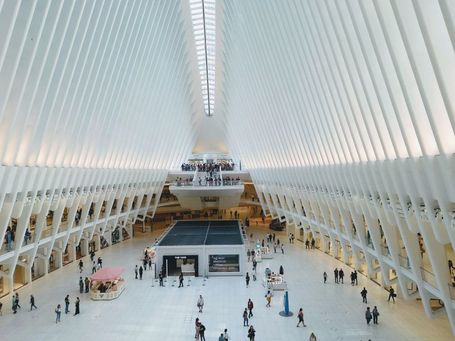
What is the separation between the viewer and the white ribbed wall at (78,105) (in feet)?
41.1

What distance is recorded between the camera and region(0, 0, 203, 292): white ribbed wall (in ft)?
41.1

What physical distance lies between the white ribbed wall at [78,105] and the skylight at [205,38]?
781 millimetres

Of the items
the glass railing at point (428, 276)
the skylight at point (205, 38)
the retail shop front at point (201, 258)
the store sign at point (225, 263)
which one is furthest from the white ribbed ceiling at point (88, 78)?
the glass railing at point (428, 276)

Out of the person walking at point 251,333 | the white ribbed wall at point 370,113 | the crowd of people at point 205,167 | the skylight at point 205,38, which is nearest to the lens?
the white ribbed wall at point 370,113

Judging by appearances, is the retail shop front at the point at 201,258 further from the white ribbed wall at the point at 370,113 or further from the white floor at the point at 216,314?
the white ribbed wall at the point at 370,113

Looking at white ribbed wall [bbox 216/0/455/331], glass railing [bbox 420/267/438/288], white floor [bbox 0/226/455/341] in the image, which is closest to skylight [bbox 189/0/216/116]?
white ribbed wall [bbox 216/0/455/331]

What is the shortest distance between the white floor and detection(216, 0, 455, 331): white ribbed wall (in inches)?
62.7

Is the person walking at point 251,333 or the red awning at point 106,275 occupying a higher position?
the red awning at point 106,275

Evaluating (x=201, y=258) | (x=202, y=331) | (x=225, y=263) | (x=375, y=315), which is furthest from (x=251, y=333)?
(x=201, y=258)

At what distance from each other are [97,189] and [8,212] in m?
9.80

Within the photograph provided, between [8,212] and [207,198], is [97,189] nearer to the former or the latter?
[8,212]

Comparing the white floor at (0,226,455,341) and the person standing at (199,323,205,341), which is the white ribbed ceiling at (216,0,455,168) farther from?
the person standing at (199,323,205,341)

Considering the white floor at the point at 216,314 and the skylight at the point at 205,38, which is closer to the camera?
the white floor at the point at 216,314

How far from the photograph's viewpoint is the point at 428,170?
9.23 metres
